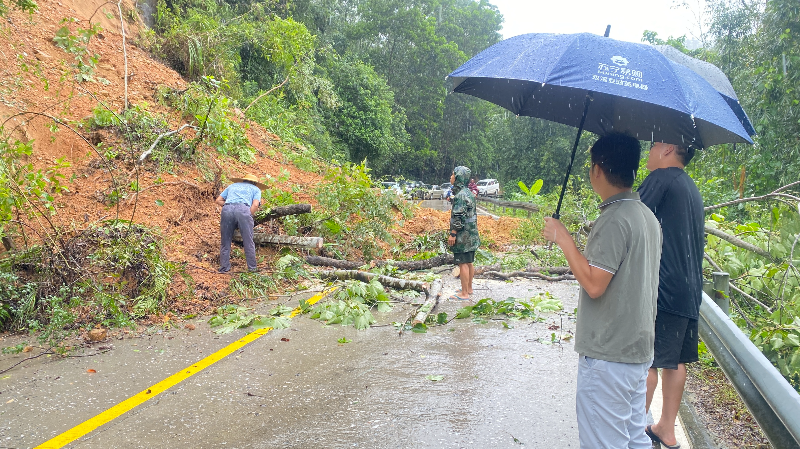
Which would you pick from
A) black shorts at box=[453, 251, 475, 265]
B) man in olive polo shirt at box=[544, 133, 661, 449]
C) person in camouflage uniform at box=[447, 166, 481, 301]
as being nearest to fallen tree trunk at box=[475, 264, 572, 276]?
person in camouflage uniform at box=[447, 166, 481, 301]

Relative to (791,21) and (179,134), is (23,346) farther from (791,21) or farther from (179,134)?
(791,21)

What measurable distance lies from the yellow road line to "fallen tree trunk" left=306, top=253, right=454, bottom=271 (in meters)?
3.32

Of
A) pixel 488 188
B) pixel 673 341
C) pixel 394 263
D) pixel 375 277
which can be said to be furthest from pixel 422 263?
pixel 488 188

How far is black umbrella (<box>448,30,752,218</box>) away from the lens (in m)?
2.96

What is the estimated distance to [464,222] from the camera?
8.11 meters

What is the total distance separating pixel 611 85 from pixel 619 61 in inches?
7.4

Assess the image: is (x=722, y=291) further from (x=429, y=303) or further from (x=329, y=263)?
(x=329, y=263)

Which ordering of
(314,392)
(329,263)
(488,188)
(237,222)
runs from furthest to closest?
(488,188) → (329,263) → (237,222) → (314,392)

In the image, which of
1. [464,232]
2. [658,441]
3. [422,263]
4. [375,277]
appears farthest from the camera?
[422,263]

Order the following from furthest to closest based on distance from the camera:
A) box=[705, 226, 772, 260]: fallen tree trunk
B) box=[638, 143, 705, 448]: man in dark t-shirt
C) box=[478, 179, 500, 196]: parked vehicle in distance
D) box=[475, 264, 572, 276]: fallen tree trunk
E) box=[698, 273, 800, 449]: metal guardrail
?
1. box=[478, 179, 500, 196]: parked vehicle in distance
2. box=[475, 264, 572, 276]: fallen tree trunk
3. box=[705, 226, 772, 260]: fallen tree trunk
4. box=[638, 143, 705, 448]: man in dark t-shirt
5. box=[698, 273, 800, 449]: metal guardrail

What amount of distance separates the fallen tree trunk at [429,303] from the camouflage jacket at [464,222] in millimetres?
581

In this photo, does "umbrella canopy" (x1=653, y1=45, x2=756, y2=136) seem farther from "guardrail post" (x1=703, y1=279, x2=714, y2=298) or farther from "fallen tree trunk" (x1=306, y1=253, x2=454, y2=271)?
"fallen tree trunk" (x1=306, y1=253, x2=454, y2=271)

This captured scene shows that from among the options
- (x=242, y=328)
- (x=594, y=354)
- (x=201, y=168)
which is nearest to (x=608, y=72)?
(x=594, y=354)

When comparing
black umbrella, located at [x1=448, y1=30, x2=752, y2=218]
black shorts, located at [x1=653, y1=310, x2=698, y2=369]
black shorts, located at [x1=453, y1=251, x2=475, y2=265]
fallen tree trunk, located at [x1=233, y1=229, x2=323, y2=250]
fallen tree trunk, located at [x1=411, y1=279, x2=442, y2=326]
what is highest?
black umbrella, located at [x1=448, y1=30, x2=752, y2=218]
